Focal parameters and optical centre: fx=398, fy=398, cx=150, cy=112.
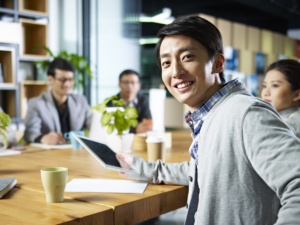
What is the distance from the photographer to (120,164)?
1.57 metres

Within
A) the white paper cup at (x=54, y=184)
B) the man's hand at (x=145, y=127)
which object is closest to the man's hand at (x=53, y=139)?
the man's hand at (x=145, y=127)

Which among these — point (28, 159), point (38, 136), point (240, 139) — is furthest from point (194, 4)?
point (240, 139)

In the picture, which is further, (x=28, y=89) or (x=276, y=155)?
(x=28, y=89)

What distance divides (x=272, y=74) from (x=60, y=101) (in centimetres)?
187

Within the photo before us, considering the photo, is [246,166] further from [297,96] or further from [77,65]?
[77,65]

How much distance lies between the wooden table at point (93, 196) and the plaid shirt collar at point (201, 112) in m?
0.21

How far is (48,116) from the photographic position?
3137mm

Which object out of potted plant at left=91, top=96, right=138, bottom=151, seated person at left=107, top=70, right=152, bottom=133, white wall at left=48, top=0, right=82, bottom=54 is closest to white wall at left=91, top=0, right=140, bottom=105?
white wall at left=48, top=0, right=82, bottom=54

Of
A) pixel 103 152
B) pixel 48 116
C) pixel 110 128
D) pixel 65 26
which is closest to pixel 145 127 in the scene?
pixel 110 128

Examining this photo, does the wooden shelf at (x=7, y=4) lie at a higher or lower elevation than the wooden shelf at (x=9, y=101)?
higher

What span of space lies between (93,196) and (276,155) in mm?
597

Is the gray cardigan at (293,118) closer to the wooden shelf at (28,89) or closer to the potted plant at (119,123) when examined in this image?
the potted plant at (119,123)

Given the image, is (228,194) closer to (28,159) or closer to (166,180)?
(166,180)

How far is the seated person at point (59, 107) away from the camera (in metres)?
3.07
